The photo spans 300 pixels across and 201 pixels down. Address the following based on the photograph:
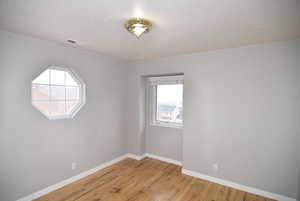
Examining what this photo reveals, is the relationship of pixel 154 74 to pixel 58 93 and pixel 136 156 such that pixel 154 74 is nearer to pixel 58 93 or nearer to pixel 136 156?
pixel 58 93

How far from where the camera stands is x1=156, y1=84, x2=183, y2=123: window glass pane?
3803 millimetres

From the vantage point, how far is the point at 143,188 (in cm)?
273

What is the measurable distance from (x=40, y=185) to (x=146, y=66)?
3052 mm

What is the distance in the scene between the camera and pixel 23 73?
226 centimetres

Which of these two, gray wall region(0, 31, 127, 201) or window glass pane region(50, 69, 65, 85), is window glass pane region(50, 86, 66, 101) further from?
gray wall region(0, 31, 127, 201)

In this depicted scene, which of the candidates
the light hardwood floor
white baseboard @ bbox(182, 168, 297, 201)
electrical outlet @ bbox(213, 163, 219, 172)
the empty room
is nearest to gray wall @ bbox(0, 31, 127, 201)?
the empty room

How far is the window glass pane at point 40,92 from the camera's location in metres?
2.43

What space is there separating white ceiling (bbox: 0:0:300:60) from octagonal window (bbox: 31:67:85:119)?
649 millimetres

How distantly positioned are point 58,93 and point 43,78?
1.14 feet

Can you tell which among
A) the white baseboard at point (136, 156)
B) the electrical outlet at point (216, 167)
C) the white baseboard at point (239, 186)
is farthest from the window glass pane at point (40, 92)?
the electrical outlet at point (216, 167)

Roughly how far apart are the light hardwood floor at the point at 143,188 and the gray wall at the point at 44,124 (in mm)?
310

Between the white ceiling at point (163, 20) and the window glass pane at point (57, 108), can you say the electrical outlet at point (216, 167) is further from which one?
the window glass pane at point (57, 108)

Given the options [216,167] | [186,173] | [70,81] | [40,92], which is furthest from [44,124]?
[216,167]

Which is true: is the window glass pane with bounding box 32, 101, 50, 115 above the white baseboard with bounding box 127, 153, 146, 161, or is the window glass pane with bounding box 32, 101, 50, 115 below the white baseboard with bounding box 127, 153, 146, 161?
above
